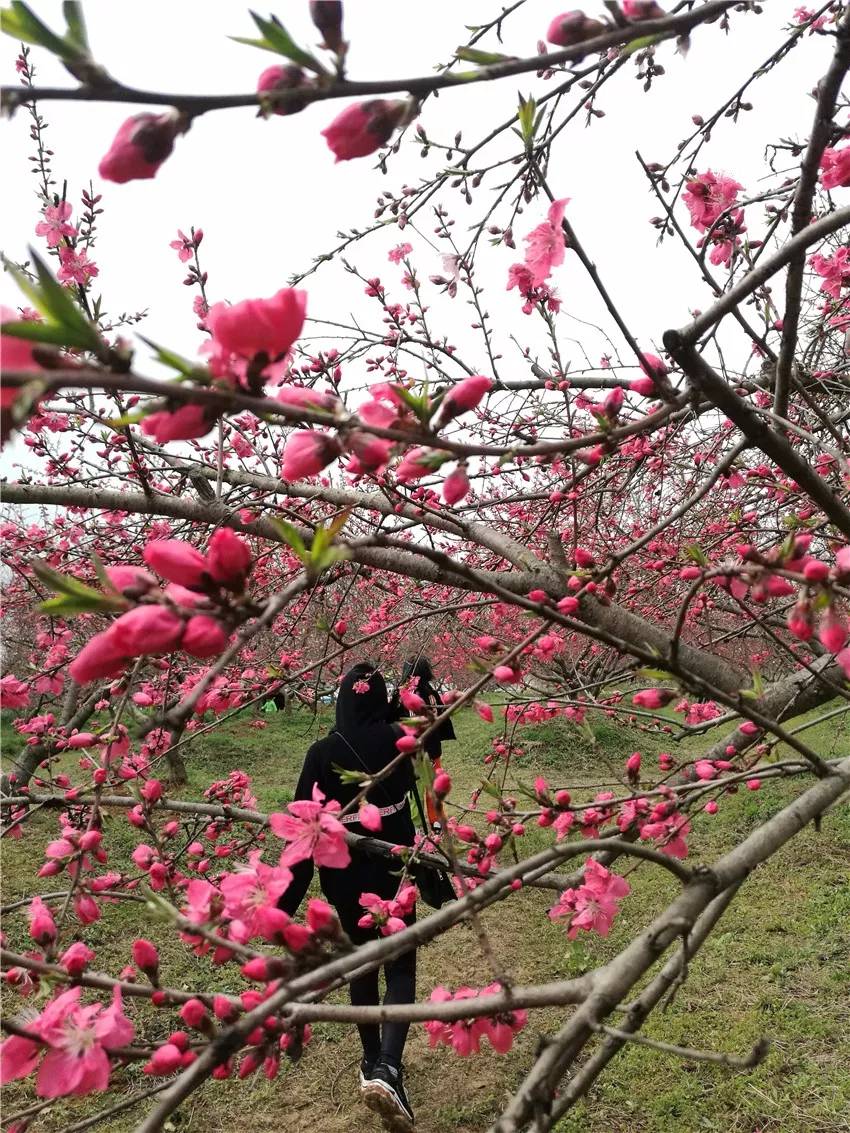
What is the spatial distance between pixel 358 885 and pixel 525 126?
2.95 m

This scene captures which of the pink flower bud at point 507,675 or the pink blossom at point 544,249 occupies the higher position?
the pink blossom at point 544,249

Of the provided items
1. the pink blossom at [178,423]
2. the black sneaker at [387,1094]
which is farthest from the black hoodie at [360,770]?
the pink blossom at [178,423]

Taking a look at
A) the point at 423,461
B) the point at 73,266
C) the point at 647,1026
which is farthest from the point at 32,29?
the point at 647,1026

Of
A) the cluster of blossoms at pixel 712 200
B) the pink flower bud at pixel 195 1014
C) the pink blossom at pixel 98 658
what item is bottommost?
the pink flower bud at pixel 195 1014

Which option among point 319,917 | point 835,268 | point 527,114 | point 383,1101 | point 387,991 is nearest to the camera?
point 319,917

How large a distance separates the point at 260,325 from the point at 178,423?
128 millimetres

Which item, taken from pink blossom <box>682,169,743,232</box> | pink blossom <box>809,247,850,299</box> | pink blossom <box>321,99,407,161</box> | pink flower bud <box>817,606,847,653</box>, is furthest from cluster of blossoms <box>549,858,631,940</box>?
pink blossom <box>809,247,850,299</box>

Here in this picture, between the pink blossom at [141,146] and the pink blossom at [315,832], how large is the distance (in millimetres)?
1157

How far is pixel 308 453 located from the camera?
821mm

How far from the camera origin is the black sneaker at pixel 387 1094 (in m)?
2.93

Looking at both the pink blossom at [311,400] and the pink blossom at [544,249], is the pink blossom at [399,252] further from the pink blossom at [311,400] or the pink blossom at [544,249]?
the pink blossom at [311,400]

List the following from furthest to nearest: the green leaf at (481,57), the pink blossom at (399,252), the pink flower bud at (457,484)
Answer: the pink blossom at (399,252) < the pink flower bud at (457,484) < the green leaf at (481,57)

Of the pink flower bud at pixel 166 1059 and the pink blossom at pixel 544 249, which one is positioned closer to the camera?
the pink flower bud at pixel 166 1059

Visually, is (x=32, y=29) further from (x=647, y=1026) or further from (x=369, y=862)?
(x=647, y=1026)
